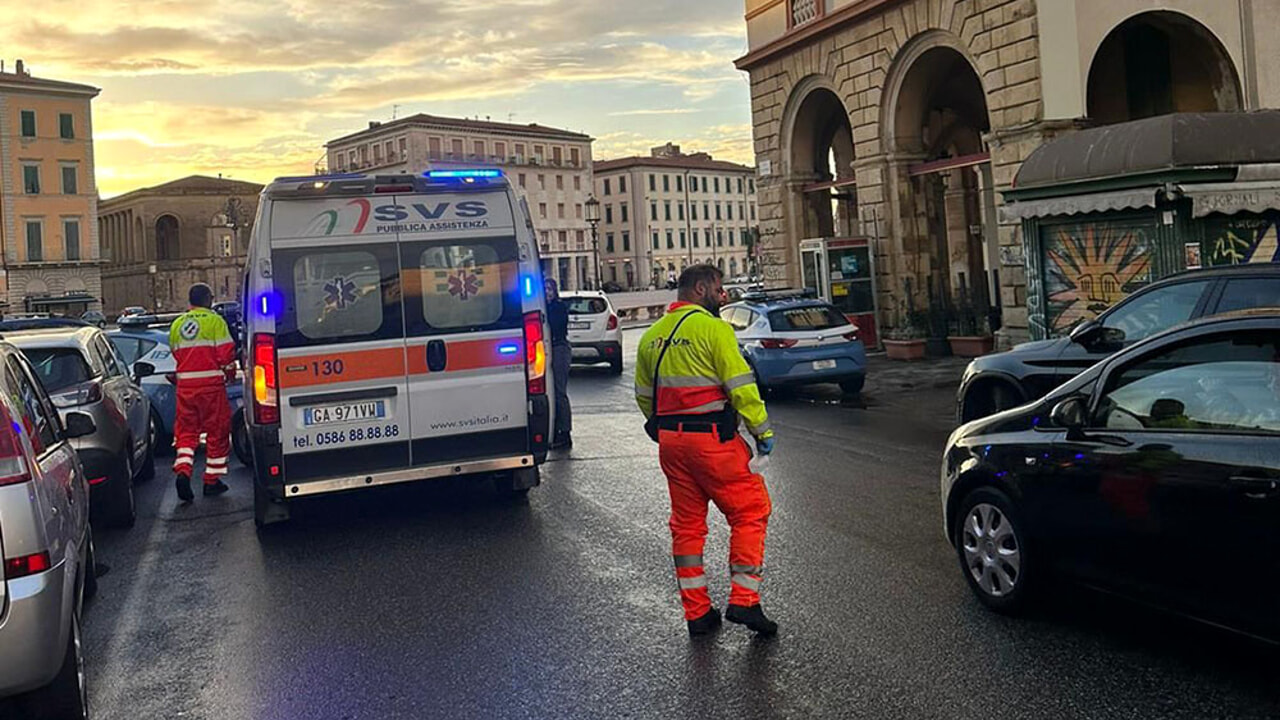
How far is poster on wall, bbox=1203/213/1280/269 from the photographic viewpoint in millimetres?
12500

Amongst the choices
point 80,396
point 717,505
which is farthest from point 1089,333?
point 80,396

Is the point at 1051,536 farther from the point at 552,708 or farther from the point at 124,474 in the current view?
the point at 124,474

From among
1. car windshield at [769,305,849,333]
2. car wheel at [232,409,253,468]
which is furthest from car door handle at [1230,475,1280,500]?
car windshield at [769,305,849,333]

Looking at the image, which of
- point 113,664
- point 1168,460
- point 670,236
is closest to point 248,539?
point 113,664

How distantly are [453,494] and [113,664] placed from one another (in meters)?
4.14

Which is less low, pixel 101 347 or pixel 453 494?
pixel 101 347

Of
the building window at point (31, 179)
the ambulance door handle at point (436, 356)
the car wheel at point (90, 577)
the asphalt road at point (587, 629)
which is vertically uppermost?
the building window at point (31, 179)

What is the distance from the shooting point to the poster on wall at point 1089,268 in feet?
43.4

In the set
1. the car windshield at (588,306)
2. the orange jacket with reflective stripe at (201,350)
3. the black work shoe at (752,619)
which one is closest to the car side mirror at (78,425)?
the black work shoe at (752,619)

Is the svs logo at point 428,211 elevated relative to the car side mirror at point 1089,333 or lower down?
elevated

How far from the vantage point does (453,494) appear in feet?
30.3

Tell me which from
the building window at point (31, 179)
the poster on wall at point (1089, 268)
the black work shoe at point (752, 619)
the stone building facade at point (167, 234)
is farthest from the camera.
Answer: the stone building facade at point (167, 234)

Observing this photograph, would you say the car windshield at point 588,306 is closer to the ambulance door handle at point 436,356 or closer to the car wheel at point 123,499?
the car wheel at point 123,499

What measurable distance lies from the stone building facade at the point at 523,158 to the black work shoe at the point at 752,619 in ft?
315
